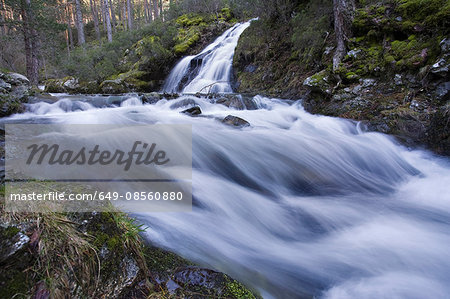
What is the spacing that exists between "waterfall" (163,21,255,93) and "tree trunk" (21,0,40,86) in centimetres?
657

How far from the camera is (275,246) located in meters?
3.04

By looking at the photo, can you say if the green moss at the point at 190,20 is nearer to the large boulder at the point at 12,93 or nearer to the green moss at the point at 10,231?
the large boulder at the point at 12,93

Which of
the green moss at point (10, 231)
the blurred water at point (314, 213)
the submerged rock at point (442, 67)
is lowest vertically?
the blurred water at point (314, 213)

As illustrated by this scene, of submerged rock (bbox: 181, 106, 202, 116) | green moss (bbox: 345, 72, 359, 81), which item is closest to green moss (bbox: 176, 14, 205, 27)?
submerged rock (bbox: 181, 106, 202, 116)

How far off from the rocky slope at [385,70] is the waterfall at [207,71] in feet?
12.7

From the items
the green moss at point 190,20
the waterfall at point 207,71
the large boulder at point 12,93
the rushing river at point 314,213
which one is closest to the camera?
the rushing river at point 314,213

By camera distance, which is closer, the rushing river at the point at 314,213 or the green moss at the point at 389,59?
the rushing river at the point at 314,213

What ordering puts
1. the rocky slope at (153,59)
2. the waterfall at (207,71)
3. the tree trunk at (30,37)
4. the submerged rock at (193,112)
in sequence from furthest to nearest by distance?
the rocky slope at (153,59) < the waterfall at (207,71) < the tree trunk at (30,37) < the submerged rock at (193,112)

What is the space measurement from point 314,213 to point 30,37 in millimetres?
14564

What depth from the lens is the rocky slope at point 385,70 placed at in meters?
5.63

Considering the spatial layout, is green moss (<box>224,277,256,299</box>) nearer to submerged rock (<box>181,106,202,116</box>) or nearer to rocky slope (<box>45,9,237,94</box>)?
submerged rock (<box>181,106,202,116</box>)

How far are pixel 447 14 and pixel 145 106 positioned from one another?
9.22m

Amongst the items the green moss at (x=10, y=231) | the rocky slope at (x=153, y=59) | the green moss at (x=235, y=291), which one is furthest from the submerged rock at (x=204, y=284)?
the rocky slope at (x=153, y=59)

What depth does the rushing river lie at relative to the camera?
2480 millimetres
